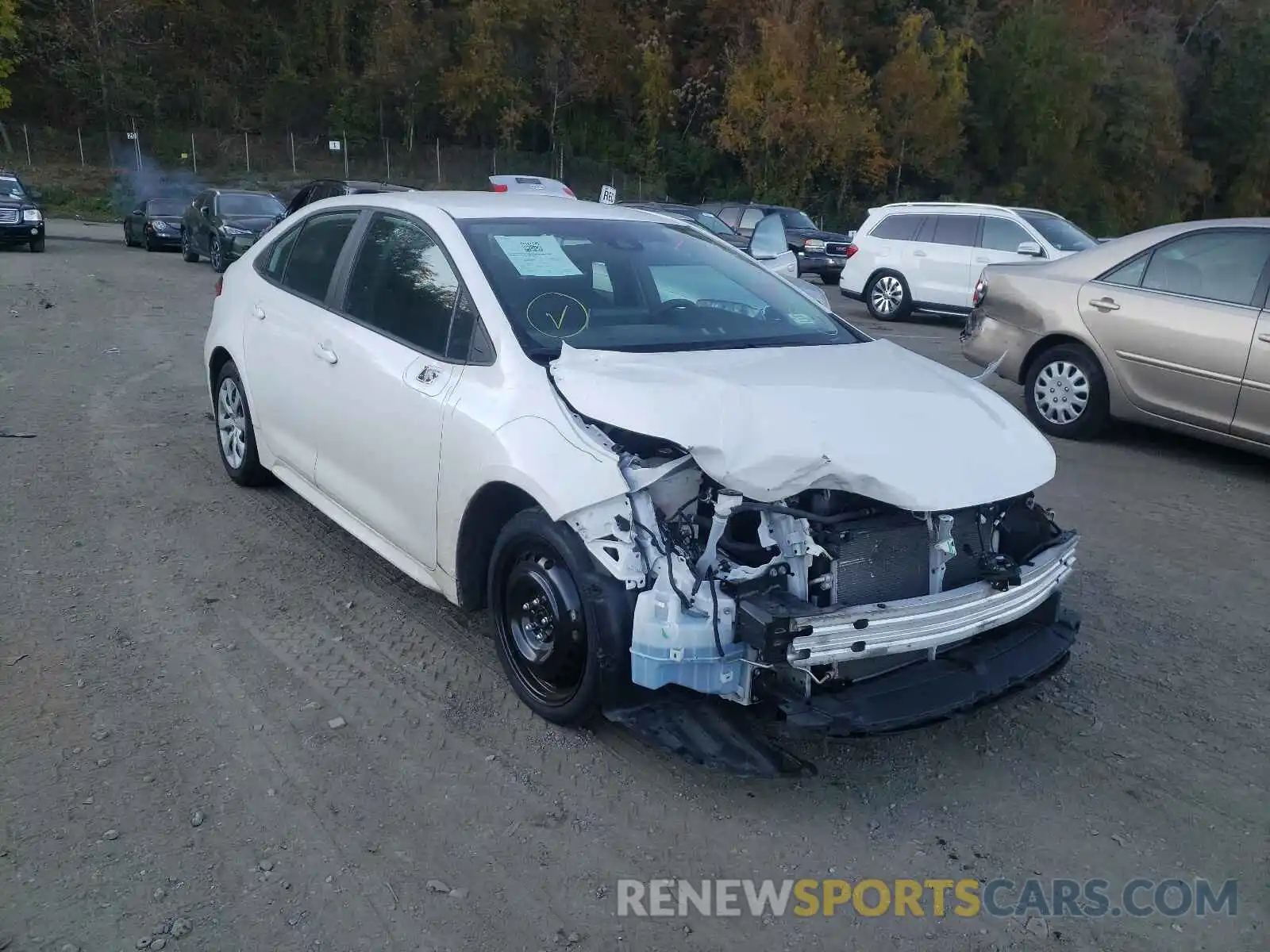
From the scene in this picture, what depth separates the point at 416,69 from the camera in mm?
44375

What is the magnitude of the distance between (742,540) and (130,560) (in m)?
3.22

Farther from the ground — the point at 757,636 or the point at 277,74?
the point at 277,74

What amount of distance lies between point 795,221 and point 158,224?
45.5 feet

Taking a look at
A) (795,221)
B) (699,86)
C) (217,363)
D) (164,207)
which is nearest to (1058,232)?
(795,221)

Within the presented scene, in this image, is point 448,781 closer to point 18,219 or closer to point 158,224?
point 18,219

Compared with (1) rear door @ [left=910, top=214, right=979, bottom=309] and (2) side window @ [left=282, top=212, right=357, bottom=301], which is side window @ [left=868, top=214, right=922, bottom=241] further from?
(2) side window @ [left=282, top=212, right=357, bottom=301]

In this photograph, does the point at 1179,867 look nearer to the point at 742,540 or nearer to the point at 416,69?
the point at 742,540

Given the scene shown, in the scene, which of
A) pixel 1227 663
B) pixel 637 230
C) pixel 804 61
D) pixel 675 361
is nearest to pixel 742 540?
pixel 675 361

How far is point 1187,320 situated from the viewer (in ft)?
23.6

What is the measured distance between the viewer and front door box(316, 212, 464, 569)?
13.4 feet

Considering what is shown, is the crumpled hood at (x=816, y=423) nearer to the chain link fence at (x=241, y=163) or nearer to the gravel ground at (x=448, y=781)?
the gravel ground at (x=448, y=781)

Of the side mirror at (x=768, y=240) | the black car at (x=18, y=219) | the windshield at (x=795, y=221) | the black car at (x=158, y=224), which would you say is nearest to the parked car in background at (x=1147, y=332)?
the side mirror at (x=768, y=240)

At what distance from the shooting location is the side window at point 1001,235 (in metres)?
14.3

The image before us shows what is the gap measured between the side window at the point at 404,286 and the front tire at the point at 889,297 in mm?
12061
